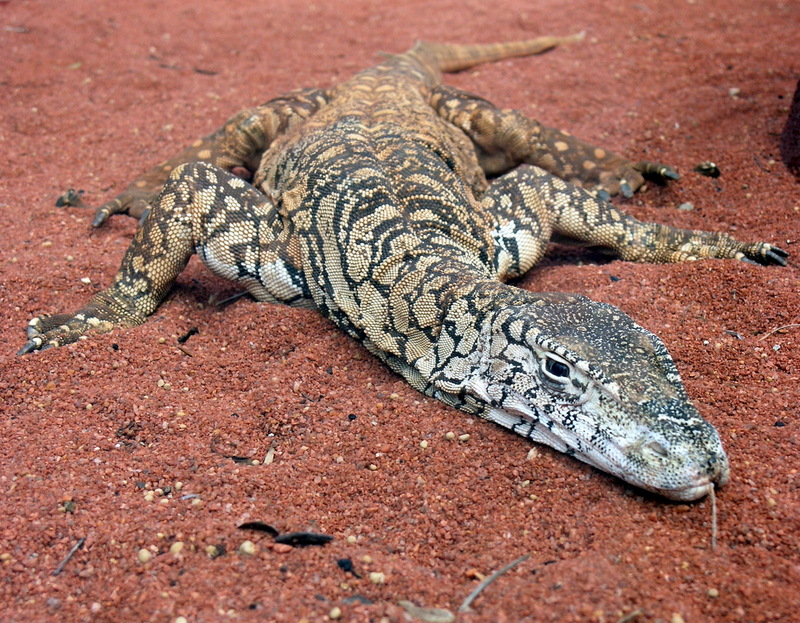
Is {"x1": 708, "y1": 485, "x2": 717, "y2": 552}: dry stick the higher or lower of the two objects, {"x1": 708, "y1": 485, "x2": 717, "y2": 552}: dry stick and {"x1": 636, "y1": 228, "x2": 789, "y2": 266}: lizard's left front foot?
the higher

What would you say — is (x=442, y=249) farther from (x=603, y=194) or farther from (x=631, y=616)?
(x=631, y=616)

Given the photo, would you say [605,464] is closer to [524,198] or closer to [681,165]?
[524,198]

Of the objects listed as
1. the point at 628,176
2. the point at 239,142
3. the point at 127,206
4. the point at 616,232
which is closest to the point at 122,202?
the point at 127,206

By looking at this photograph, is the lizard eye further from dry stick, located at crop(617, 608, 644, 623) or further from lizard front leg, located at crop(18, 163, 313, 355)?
lizard front leg, located at crop(18, 163, 313, 355)

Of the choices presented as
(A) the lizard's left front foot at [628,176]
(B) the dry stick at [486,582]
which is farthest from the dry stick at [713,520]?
(A) the lizard's left front foot at [628,176]

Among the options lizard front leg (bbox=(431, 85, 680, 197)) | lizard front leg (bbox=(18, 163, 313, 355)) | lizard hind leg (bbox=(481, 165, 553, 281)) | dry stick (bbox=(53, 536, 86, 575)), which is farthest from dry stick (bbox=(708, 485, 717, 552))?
lizard front leg (bbox=(431, 85, 680, 197))

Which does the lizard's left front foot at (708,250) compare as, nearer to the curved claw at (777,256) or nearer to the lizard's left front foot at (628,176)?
the curved claw at (777,256)
